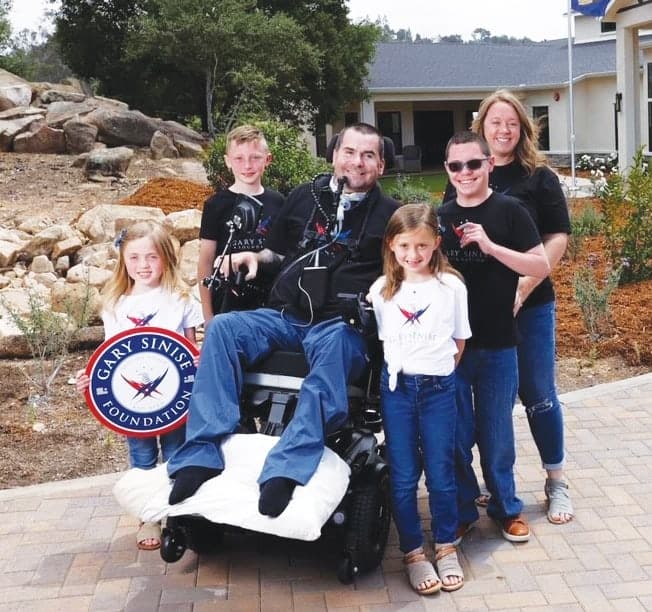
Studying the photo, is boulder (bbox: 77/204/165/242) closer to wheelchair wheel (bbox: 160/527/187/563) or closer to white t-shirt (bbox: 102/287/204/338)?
white t-shirt (bbox: 102/287/204/338)

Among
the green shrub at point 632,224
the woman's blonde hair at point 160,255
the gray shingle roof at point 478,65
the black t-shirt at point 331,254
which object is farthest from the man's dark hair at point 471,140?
the gray shingle roof at point 478,65

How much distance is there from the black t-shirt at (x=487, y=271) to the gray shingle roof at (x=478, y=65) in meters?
22.9

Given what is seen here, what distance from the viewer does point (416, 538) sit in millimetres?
3605

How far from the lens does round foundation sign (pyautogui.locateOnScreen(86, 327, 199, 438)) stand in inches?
151

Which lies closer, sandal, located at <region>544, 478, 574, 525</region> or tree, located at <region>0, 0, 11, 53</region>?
sandal, located at <region>544, 478, 574, 525</region>

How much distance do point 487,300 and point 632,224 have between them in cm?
514

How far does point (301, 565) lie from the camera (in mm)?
3734

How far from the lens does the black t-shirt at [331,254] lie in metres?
3.78

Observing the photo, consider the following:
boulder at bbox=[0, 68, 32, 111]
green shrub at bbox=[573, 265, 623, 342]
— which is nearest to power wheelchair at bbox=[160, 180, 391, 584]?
green shrub at bbox=[573, 265, 623, 342]

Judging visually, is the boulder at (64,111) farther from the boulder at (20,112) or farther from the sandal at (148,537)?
the sandal at (148,537)

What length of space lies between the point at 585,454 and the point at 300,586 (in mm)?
2000

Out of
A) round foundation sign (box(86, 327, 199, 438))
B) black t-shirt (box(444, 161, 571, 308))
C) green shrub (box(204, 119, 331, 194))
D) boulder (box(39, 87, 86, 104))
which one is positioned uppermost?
boulder (box(39, 87, 86, 104))

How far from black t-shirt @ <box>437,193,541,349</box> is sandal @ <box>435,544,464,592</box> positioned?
2.77 feet

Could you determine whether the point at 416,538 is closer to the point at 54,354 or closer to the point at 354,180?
the point at 354,180
